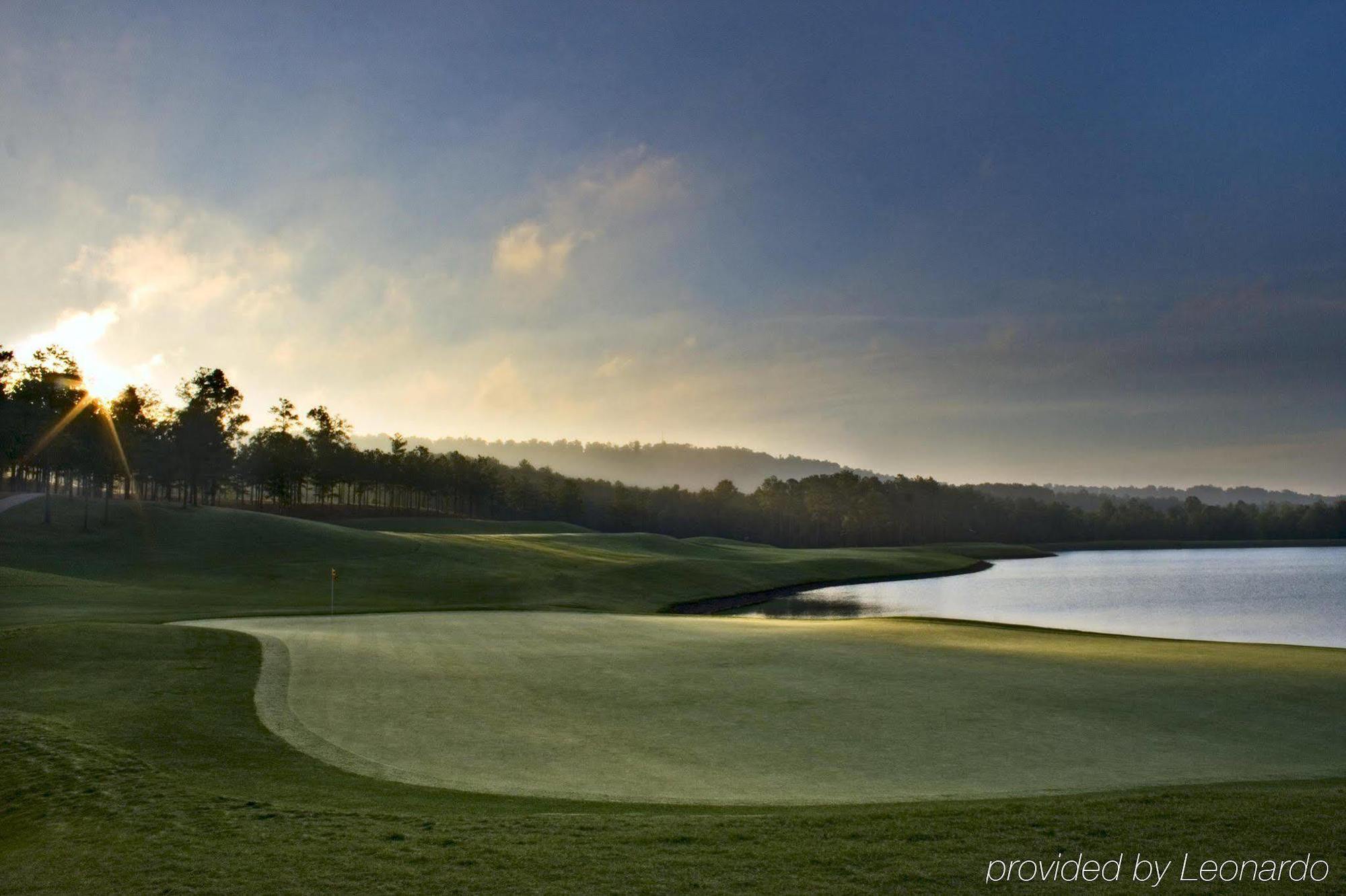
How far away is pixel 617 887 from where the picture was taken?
7949 millimetres

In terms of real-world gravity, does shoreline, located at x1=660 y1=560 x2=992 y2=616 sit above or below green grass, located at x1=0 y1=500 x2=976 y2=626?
below

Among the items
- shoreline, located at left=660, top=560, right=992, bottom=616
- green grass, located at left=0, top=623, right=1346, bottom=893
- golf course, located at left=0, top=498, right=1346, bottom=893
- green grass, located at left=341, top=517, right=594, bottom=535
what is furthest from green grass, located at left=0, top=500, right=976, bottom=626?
green grass, located at left=341, top=517, right=594, bottom=535

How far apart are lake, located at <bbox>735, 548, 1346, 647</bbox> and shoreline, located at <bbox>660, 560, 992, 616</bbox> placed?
147 centimetres

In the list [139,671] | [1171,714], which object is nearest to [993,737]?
[1171,714]

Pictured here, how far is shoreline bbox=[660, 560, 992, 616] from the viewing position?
Result: 5850 centimetres

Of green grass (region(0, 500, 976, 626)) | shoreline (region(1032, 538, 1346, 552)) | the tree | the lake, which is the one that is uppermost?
the tree

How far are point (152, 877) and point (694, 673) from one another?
13649 millimetres

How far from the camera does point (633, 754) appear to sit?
1373 centimetres

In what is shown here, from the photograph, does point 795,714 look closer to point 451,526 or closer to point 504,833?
point 504,833

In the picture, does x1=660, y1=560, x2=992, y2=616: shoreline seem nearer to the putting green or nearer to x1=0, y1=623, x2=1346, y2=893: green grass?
the putting green

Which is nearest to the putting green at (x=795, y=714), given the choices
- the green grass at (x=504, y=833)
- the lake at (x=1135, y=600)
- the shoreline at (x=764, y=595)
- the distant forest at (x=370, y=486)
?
the green grass at (x=504, y=833)

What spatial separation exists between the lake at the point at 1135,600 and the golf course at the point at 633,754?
16.5 metres

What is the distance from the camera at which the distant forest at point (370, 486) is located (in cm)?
8181

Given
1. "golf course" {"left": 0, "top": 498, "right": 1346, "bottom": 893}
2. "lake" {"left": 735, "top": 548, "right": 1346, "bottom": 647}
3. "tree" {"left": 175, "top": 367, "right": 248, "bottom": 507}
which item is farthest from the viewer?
"tree" {"left": 175, "top": 367, "right": 248, "bottom": 507}
